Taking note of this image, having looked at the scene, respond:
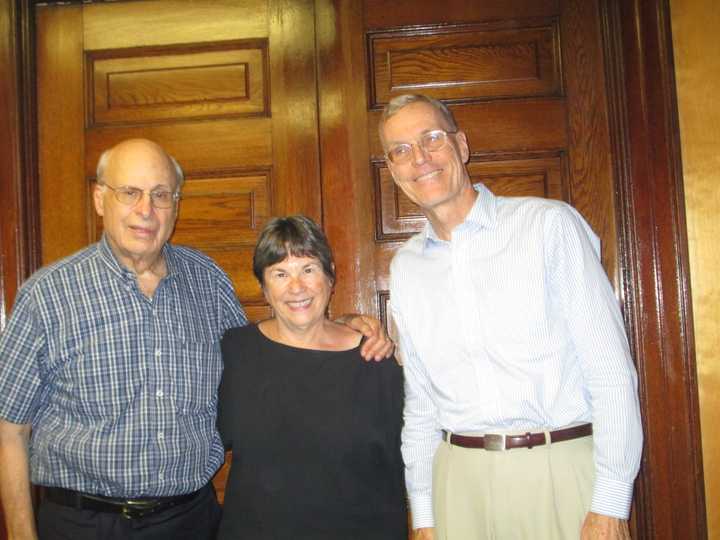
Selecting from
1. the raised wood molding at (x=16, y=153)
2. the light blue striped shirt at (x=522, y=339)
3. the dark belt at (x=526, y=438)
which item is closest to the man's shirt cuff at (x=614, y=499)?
the light blue striped shirt at (x=522, y=339)

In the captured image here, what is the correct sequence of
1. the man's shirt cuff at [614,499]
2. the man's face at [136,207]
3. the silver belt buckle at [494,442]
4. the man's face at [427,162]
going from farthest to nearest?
the man's face at [136,207] → the man's face at [427,162] → the silver belt buckle at [494,442] → the man's shirt cuff at [614,499]

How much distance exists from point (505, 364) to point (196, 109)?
4.84ft

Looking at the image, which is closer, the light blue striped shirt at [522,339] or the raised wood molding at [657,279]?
the light blue striped shirt at [522,339]

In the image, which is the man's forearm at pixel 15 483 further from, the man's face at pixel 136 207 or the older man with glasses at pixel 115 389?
the man's face at pixel 136 207

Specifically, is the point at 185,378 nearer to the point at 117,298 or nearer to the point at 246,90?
the point at 117,298

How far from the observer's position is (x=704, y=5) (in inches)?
76.4

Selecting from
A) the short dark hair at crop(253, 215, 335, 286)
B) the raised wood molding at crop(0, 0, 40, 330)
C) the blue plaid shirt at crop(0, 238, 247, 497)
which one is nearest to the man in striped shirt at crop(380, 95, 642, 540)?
the short dark hair at crop(253, 215, 335, 286)

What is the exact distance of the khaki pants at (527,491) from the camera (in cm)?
132

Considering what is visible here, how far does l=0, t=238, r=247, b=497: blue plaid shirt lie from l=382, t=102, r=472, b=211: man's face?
0.75 m

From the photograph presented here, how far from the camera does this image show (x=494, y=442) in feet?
4.51

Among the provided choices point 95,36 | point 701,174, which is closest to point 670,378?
point 701,174

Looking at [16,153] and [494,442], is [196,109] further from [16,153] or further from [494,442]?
[494,442]

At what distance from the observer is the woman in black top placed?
1.50 m

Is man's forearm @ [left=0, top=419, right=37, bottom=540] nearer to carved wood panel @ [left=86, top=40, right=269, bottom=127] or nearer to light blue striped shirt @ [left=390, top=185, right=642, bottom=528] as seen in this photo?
light blue striped shirt @ [left=390, top=185, right=642, bottom=528]
